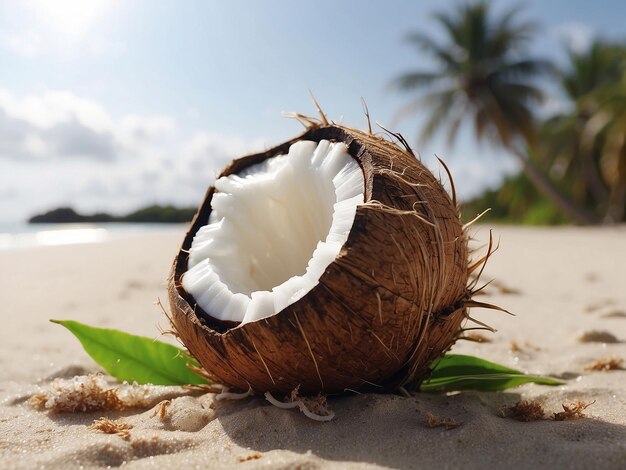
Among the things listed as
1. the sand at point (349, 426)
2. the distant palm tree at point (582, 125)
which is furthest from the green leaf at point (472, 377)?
the distant palm tree at point (582, 125)

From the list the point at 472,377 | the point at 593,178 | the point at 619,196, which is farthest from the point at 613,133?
the point at 472,377

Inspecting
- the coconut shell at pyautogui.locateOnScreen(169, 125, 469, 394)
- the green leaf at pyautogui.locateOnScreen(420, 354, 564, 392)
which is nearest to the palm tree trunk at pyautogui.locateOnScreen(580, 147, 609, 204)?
the green leaf at pyautogui.locateOnScreen(420, 354, 564, 392)

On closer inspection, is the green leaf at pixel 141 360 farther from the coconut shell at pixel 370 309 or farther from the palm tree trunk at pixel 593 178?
the palm tree trunk at pixel 593 178

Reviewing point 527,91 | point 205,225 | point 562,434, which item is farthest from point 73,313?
point 527,91

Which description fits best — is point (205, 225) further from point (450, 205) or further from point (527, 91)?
point (527, 91)

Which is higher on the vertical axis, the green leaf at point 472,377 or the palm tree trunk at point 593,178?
the palm tree trunk at point 593,178

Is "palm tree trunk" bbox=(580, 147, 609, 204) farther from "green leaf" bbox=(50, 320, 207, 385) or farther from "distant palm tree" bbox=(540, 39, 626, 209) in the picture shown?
"green leaf" bbox=(50, 320, 207, 385)

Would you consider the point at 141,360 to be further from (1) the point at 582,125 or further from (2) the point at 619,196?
(1) the point at 582,125
